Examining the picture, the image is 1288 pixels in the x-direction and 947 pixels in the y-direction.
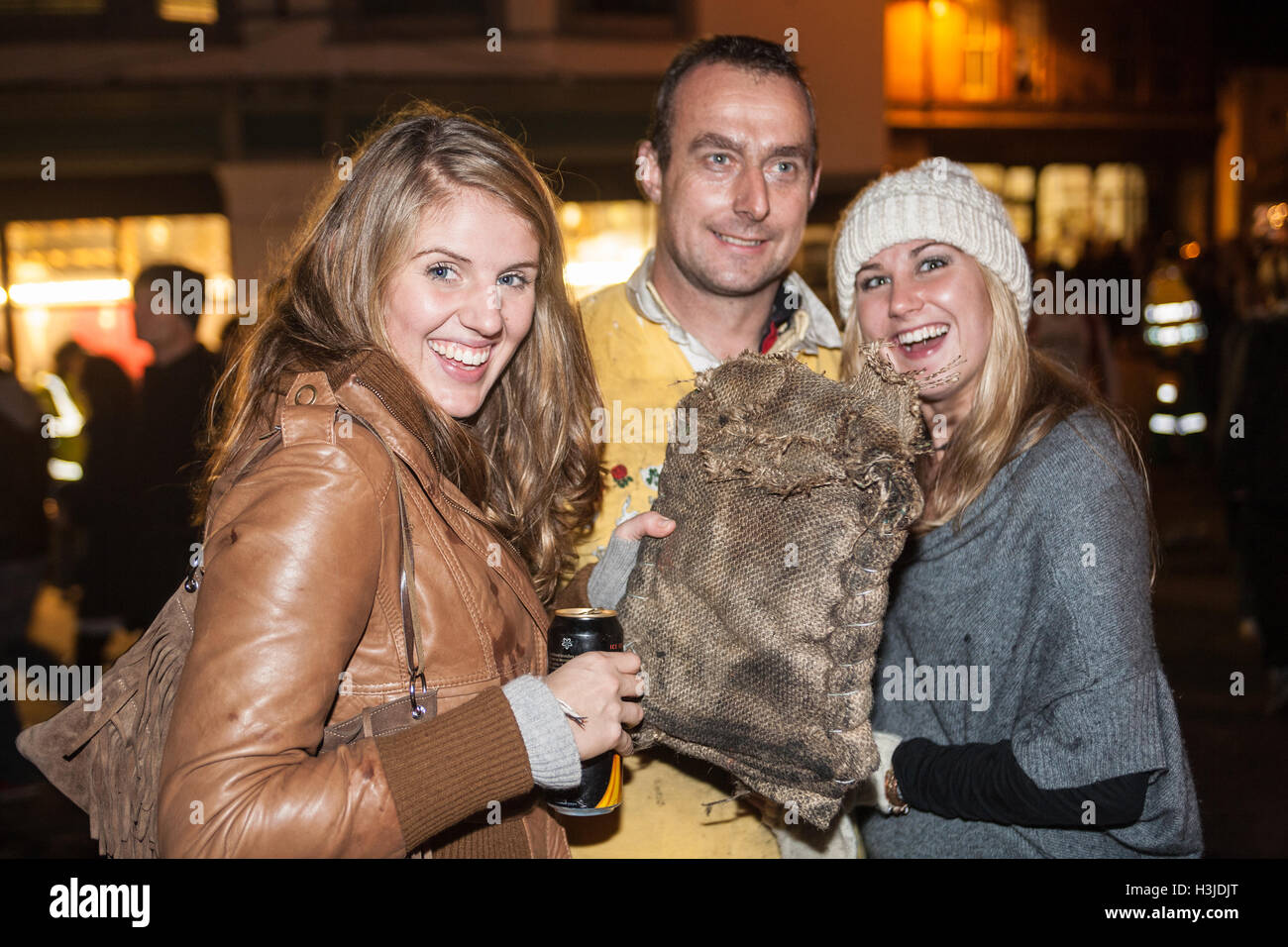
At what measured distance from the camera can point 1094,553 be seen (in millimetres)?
1967

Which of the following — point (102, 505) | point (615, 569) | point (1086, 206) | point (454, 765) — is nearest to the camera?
point (454, 765)

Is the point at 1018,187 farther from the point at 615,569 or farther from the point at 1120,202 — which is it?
the point at 615,569

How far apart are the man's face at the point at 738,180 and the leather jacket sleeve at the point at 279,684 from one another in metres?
1.43

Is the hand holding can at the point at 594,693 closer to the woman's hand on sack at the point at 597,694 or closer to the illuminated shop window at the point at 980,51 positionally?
the woman's hand on sack at the point at 597,694

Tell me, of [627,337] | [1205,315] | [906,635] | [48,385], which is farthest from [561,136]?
[906,635]

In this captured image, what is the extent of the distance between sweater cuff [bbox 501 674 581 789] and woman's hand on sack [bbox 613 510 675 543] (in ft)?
1.40

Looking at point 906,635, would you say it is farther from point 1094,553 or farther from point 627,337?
point 627,337

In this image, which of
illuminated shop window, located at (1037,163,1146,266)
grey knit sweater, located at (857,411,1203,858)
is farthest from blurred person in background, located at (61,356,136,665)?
illuminated shop window, located at (1037,163,1146,266)

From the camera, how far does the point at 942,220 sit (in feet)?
7.54

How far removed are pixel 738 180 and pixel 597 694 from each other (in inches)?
61.6

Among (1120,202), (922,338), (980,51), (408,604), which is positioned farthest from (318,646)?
(1120,202)

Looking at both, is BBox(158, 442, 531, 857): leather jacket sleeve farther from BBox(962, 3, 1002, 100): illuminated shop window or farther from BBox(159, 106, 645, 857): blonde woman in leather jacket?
BBox(962, 3, 1002, 100): illuminated shop window

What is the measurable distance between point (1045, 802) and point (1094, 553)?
0.52 m

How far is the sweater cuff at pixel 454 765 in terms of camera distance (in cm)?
143
